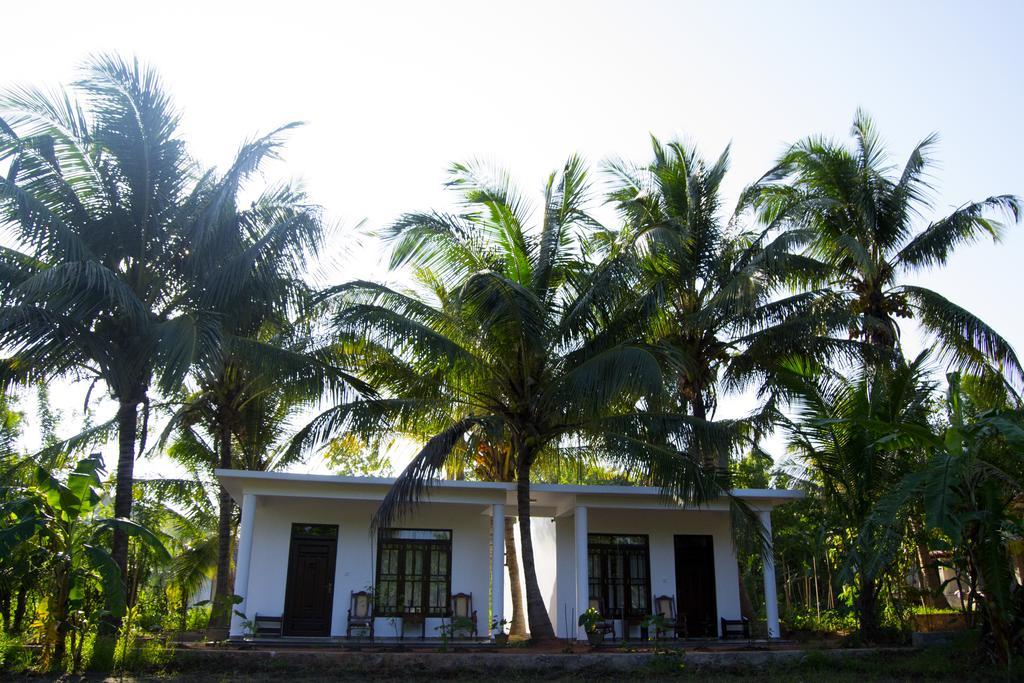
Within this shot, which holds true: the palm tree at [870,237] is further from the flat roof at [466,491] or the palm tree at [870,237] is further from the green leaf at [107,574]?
the green leaf at [107,574]

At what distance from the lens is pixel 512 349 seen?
42.9 feet

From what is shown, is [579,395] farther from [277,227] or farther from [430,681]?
[277,227]

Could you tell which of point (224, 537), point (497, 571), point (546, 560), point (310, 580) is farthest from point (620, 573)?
point (224, 537)

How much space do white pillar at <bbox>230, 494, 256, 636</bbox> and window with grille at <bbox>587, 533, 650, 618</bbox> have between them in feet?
20.4

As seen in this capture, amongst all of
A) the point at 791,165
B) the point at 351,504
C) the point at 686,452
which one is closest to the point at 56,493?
the point at 351,504

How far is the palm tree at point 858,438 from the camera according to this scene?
1276 cm

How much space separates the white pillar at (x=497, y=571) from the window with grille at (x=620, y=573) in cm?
239

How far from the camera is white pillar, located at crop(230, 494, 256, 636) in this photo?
42.1ft

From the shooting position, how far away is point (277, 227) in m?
12.9

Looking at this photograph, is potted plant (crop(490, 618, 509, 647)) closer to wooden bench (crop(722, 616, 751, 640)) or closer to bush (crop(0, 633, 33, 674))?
wooden bench (crop(722, 616, 751, 640))

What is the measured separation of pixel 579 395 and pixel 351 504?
17.2 feet

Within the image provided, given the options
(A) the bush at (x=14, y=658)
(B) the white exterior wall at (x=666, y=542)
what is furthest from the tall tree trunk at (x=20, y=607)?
(B) the white exterior wall at (x=666, y=542)

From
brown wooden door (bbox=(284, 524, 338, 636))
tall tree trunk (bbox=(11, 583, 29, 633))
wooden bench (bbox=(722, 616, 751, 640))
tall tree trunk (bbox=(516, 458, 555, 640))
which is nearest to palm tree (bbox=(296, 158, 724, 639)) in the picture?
tall tree trunk (bbox=(516, 458, 555, 640))

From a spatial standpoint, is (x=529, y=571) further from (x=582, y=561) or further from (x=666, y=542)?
(x=666, y=542)
